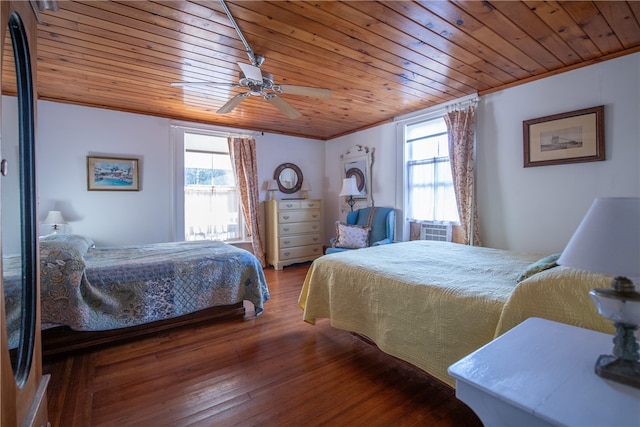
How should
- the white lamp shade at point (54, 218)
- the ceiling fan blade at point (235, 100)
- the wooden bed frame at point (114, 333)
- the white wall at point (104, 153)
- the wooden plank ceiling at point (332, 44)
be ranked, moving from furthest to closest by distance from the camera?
the white wall at point (104, 153) < the white lamp shade at point (54, 218) < the ceiling fan blade at point (235, 100) < the wooden bed frame at point (114, 333) < the wooden plank ceiling at point (332, 44)

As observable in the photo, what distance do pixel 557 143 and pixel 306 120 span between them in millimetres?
3022

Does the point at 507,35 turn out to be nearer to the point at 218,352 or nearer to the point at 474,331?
the point at 474,331

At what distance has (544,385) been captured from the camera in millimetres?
749

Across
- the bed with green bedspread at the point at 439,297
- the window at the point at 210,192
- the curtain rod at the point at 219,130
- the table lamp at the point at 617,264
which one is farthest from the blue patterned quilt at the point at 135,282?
the table lamp at the point at 617,264

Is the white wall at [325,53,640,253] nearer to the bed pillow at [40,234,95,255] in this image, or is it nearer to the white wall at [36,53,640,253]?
the white wall at [36,53,640,253]

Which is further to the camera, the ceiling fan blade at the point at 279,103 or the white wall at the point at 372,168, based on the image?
the white wall at the point at 372,168

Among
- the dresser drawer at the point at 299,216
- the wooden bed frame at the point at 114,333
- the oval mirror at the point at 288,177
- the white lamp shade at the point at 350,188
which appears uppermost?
the oval mirror at the point at 288,177

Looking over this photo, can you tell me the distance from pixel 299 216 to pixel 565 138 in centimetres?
351

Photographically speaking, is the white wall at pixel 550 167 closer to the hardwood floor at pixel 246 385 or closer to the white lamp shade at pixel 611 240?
the hardwood floor at pixel 246 385

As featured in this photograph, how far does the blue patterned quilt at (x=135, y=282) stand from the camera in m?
2.09

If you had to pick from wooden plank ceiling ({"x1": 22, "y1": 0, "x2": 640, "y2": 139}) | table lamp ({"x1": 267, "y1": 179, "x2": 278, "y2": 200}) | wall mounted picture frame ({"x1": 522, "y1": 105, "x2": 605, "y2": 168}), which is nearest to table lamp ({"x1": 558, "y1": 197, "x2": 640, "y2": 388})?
wooden plank ceiling ({"x1": 22, "y1": 0, "x2": 640, "y2": 139})

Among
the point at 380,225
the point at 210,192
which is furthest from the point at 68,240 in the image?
the point at 380,225

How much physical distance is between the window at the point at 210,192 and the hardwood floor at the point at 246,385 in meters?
2.29

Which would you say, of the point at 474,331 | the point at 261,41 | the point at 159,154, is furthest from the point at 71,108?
the point at 474,331
